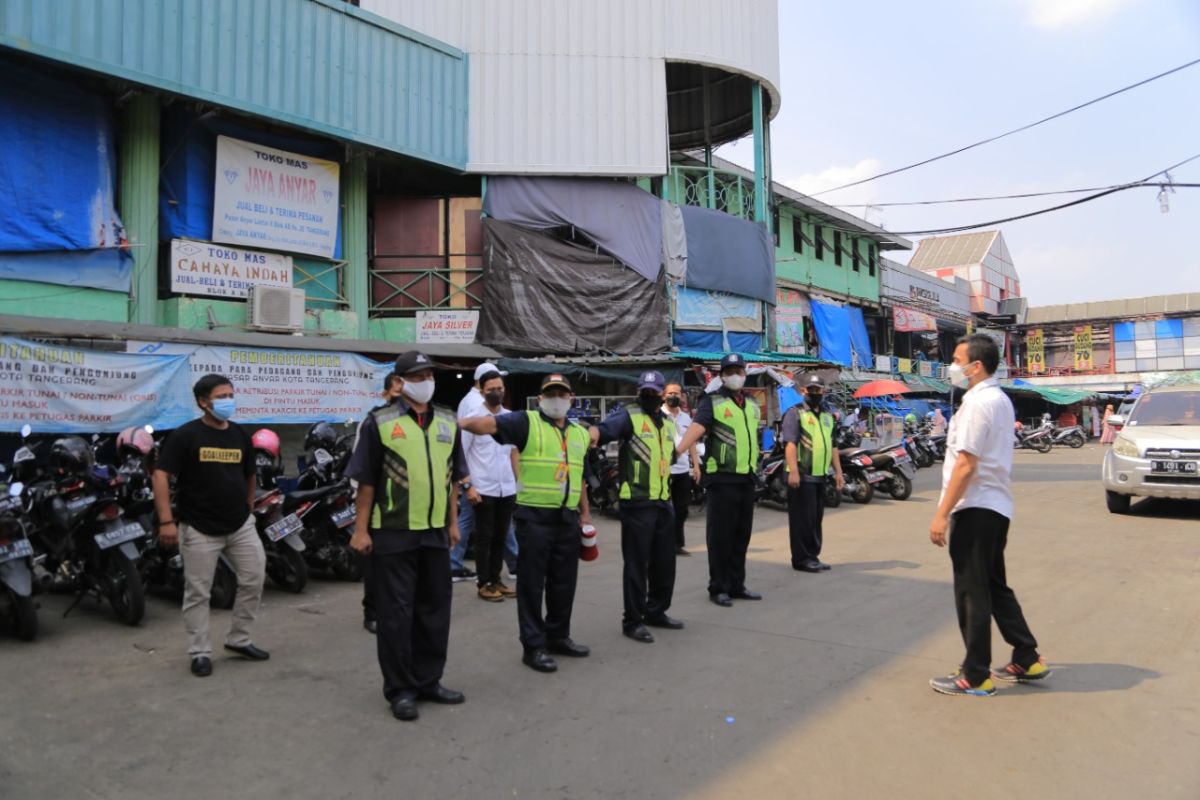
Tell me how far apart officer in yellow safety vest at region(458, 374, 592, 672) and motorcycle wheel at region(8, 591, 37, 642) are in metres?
3.31

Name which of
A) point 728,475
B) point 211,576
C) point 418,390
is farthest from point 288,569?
point 728,475

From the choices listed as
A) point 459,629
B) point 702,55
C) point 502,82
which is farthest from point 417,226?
point 459,629

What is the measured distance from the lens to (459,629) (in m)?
5.80

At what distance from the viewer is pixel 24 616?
5.45 m

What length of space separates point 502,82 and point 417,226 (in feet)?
10.1

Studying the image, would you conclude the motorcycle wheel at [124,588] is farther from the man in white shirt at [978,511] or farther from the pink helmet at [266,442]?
A: the man in white shirt at [978,511]

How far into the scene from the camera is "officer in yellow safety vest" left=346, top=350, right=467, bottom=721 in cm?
414

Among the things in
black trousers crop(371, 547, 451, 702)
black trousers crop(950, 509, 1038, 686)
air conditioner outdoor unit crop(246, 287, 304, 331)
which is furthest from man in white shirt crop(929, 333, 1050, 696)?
air conditioner outdoor unit crop(246, 287, 304, 331)

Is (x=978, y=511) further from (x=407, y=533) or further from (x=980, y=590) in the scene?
(x=407, y=533)

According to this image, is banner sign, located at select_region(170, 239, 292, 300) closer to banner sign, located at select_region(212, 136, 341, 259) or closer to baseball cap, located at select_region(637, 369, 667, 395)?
banner sign, located at select_region(212, 136, 341, 259)

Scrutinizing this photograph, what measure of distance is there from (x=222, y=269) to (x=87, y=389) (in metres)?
3.84

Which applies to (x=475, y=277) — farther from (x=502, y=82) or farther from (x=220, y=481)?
(x=220, y=481)

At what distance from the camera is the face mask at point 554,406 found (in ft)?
16.3

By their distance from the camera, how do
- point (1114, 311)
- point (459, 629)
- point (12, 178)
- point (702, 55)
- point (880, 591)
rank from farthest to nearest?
point (1114, 311) < point (702, 55) < point (12, 178) < point (880, 591) < point (459, 629)
